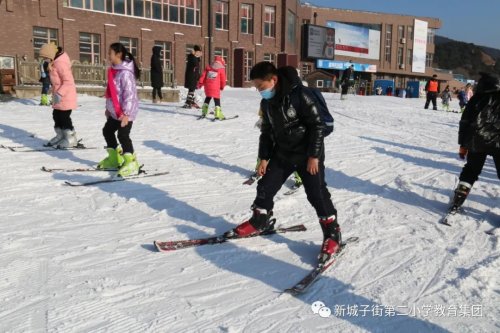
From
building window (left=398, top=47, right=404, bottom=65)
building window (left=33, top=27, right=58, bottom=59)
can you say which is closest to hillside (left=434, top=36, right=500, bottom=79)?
building window (left=398, top=47, right=404, bottom=65)

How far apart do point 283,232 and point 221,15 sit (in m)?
34.0

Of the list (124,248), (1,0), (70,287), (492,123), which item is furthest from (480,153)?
(1,0)

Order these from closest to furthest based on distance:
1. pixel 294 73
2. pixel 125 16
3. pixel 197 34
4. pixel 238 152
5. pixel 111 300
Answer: pixel 111 300 < pixel 294 73 < pixel 238 152 < pixel 125 16 < pixel 197 34

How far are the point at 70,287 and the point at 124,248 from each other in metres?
0.79

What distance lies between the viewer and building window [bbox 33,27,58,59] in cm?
2689

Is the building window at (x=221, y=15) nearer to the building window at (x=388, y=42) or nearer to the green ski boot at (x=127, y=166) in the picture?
the green ski boot at (x=127, y=166)

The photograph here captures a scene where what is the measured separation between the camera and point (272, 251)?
4.00m

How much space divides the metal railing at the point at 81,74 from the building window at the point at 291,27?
22.9 meters

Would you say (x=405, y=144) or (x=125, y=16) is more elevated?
(x=125, y=16)

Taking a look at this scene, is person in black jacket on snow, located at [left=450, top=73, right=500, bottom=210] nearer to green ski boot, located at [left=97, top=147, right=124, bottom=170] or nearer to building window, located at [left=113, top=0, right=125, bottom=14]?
green ski boot, located at [left=97, top=147, right=124, bottom=170]

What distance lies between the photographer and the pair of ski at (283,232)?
328cm

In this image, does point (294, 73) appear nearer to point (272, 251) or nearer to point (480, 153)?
point (272, 251)

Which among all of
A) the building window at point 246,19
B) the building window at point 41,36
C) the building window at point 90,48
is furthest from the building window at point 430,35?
the building window at point 41,36

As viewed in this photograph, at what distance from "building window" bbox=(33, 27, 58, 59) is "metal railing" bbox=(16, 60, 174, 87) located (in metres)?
9.41
